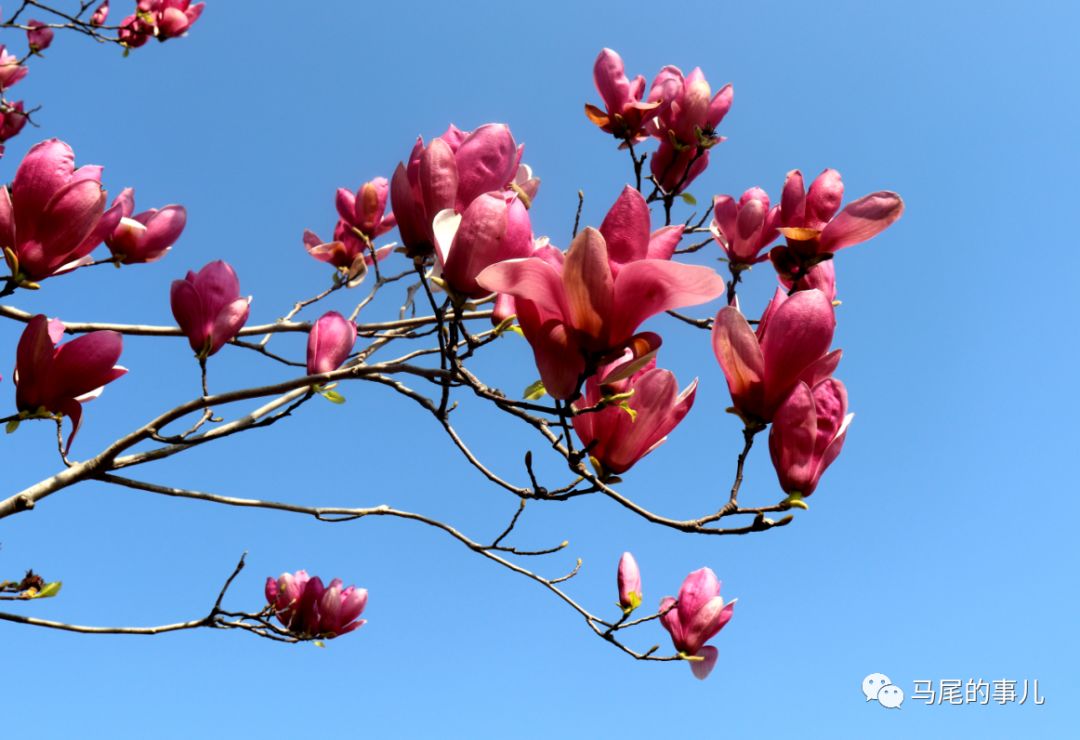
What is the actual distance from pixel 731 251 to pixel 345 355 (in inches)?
32.5

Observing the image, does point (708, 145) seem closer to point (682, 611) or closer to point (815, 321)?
point (682, 611)

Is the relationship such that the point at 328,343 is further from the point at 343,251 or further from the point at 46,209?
the point at 343,251

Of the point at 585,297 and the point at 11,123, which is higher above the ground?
the point at 11,123

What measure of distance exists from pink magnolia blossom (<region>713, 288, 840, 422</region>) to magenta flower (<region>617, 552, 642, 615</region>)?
3.60 ft

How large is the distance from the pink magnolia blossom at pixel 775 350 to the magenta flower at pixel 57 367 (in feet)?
3.30

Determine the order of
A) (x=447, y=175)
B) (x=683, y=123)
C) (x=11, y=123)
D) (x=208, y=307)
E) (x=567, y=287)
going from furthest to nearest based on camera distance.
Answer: (x=11, y=123)
(x=683, y=123)
(x=208, y=307)
(x=447, y=175)
(x=567, y=287)

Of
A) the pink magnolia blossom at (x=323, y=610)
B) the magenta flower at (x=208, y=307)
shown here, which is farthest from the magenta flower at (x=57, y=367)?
the pink magnolia blossom at (x=323, y=610)

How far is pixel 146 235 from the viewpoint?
1.73 m

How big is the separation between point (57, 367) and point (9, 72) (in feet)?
7.53

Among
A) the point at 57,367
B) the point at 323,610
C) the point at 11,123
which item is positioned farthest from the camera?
the point at 11,123

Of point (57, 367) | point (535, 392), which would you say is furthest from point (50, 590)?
point (535, 392)

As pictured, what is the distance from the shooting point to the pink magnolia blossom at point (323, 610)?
9.49 ft

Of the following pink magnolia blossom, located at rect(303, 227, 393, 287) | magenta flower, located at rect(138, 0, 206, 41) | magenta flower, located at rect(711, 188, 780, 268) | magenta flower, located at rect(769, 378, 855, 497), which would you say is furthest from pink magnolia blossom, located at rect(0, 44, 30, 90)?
magenta flower, located at rect(769, 378, 855, 497)

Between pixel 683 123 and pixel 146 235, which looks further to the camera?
pixel 683 123
